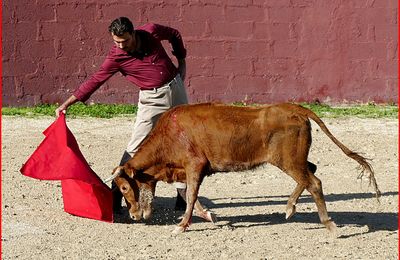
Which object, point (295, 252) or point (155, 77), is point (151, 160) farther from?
point (295, 252)

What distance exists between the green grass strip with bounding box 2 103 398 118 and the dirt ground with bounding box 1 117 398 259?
5.47 feet

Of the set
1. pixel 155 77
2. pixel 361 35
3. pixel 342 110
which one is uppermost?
pixel 155 77

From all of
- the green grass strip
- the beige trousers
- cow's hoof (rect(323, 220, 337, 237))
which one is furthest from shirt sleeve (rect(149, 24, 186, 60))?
the green grass strip

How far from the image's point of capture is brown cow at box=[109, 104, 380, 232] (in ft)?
24.7

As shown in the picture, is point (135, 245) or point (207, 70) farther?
point (207, 70)

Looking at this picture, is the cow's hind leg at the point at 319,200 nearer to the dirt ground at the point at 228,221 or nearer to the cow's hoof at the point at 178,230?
the dirt ground at the point at 228,221

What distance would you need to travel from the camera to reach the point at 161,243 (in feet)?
24.0

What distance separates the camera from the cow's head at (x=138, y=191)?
778 centimetres

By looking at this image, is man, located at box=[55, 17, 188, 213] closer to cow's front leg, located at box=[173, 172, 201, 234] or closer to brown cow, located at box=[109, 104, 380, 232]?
brown cow, located at box=[109, 104, 380, 232]

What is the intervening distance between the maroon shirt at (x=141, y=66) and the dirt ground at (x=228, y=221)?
3.43 ft

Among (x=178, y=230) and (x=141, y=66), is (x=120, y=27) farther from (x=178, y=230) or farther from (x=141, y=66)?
(x=178, y=230)

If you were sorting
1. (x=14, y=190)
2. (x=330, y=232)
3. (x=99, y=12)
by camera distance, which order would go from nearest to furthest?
(x=330, y=232)
(x=14, y=190)
(x=99, y=12)

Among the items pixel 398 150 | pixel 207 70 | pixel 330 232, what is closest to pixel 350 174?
pixel 398 150

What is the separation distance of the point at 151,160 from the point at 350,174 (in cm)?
299
